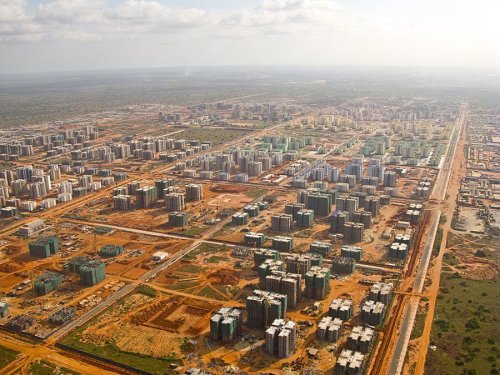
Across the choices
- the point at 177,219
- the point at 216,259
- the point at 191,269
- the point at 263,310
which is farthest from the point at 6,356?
the point at 177,219

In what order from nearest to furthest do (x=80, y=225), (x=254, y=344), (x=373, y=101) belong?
(x=254, y=344) → (x=80, y=225) → (x=373, y=101)

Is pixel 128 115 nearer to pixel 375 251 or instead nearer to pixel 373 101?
pixel 373 101

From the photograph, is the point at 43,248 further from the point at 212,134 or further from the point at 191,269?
the point at 212,134

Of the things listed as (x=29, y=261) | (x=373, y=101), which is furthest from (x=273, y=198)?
(x=373, y=101)

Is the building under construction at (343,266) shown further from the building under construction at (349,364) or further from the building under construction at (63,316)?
the building under construction at (63,316)

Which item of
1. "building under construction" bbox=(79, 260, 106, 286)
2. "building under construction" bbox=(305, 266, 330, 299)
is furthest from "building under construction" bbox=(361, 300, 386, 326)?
"building under construction" bbox=(79, 260, 106, 286)

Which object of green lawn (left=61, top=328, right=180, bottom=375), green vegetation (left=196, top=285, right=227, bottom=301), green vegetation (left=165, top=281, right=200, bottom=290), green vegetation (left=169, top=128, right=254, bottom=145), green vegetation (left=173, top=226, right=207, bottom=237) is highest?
green vegetation (left=169, top=128, right=254, bottom=145)

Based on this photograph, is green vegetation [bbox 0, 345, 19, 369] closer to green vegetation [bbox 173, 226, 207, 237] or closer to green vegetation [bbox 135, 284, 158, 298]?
green vegetation [bbox 135, 284, 158, 298]

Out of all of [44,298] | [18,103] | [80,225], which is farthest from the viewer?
[18,103]
